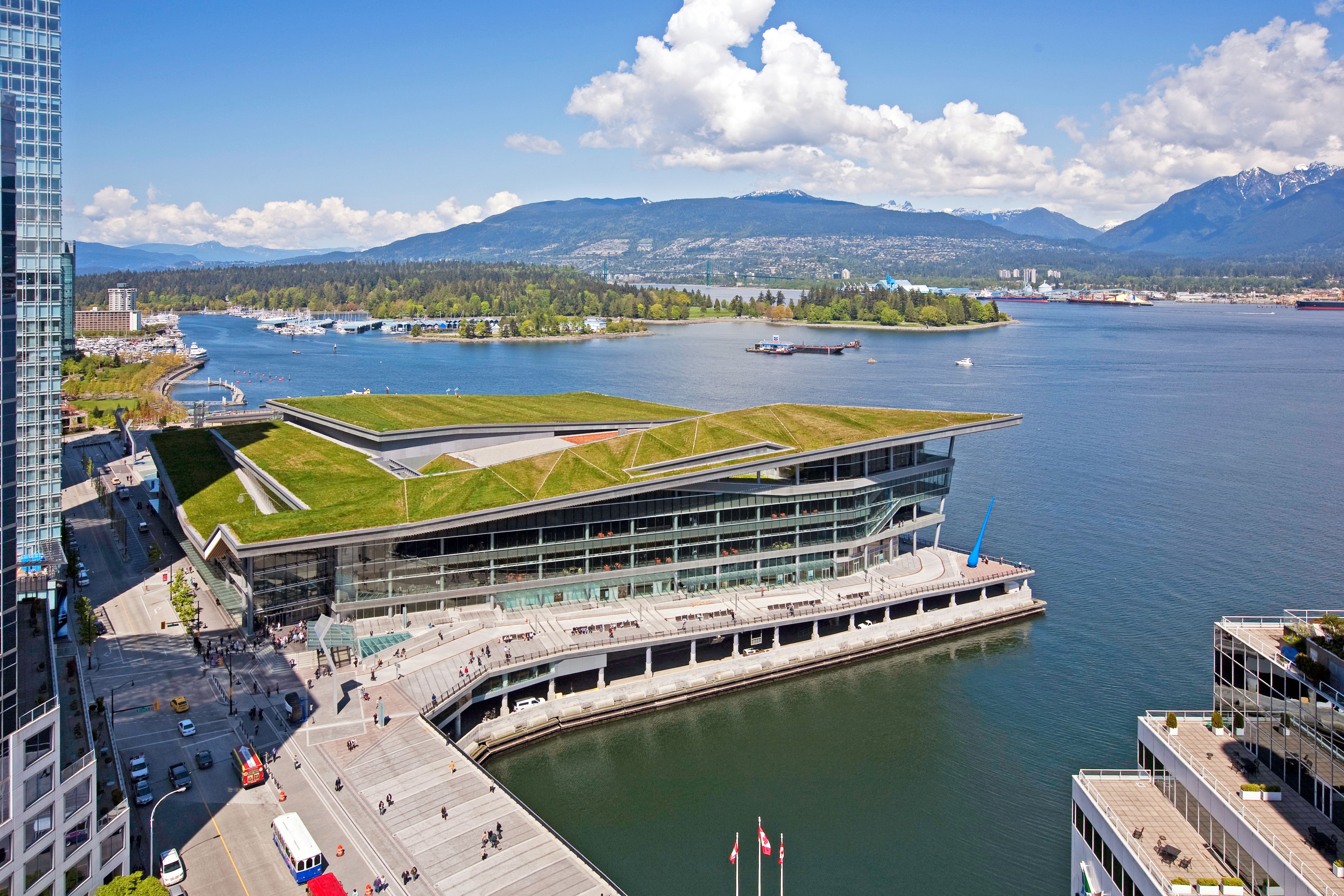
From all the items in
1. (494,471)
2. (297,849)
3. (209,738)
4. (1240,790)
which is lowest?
(297,849)

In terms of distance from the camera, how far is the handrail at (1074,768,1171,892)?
28688mm

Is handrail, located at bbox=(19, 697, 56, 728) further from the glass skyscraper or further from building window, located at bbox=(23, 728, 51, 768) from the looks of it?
the glass skyscraper

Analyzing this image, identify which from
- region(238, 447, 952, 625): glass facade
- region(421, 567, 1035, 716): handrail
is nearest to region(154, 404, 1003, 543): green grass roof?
region(238, 447, 952, 625): glass facade

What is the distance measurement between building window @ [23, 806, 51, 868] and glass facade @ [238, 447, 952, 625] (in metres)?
29.2

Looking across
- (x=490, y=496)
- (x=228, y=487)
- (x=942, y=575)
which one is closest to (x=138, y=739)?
(x=490, y=496)

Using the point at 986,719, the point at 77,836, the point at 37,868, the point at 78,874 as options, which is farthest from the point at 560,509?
the point at 37,868

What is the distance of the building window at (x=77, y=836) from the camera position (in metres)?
33.3

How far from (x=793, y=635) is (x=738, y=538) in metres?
7.56

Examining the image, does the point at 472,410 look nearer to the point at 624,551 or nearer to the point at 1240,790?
the point at 624,551

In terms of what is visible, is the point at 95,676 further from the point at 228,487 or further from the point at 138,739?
the point at 228,487

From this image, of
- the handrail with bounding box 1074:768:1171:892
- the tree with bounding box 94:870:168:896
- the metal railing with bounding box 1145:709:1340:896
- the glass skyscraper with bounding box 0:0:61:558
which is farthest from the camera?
the glass skyscraper with bounding box 0:0:61:558

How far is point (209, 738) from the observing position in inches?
1897

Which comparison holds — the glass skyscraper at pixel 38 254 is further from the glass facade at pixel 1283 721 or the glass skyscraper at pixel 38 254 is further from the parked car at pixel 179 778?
the glass facade at pixel 1283 721

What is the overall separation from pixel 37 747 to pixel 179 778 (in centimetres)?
1230
